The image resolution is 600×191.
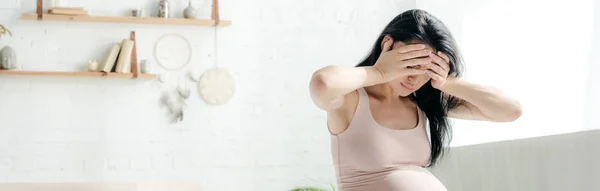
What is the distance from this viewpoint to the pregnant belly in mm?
1799

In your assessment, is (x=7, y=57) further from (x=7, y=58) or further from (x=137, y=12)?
(x=137, y=12)

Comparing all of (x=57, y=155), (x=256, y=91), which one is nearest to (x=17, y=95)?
(x=57, y=155)

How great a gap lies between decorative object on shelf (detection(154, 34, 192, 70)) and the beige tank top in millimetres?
2542

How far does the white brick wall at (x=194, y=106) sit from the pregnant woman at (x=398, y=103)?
2.48m

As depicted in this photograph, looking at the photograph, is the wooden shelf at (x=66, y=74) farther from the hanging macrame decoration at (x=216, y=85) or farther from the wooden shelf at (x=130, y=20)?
the hanging macrame decoration at (x=216, y=85)

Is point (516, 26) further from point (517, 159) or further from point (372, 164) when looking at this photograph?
point (372, 164)

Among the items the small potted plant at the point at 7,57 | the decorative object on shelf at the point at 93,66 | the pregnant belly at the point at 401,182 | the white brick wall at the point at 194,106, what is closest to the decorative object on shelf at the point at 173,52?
the white brick wall at the point at 194,106

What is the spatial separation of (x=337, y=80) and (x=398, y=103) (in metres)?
0.36

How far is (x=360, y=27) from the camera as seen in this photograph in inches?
179

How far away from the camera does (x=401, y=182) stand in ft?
5.90

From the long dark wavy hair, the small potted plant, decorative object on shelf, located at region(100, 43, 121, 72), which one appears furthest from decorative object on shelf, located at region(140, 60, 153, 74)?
the long dark wavy hair

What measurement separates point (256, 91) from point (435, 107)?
2491mm

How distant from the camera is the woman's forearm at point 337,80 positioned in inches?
64.3

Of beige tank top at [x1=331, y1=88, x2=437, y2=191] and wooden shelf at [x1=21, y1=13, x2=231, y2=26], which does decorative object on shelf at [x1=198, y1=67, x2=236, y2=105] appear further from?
beige tank top at [x1=331, y1=88, x2=437, y2=191]
